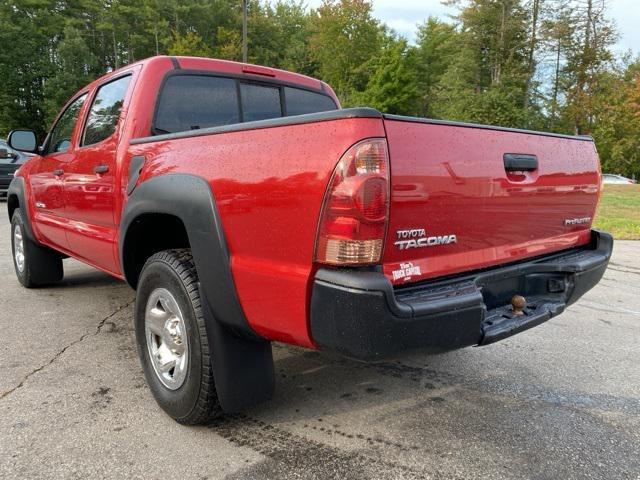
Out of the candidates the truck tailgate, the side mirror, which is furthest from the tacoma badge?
the side mirror

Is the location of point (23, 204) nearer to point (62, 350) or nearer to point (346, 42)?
point (62, 350)

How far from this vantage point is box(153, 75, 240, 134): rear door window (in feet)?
10.4

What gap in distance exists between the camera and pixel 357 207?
177 centimetres

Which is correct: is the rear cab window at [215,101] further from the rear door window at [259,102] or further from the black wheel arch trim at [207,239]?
the black wheel arch trim at [207,239]

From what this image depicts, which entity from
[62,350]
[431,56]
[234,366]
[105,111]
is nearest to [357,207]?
[234,366]

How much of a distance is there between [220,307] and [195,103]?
1658 millimetres

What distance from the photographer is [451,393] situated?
2.96m

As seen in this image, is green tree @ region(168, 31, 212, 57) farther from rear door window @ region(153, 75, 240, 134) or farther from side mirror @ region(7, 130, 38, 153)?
rear door window @ region(153, 75, 240, 134)

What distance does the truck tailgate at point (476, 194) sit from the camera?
6.27 feet

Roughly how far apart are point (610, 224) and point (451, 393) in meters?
10.3

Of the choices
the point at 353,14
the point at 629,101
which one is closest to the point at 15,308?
the point at 629,101

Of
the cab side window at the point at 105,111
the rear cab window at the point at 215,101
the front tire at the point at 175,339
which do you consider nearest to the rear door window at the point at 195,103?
the rear cab window at the point at 215,101

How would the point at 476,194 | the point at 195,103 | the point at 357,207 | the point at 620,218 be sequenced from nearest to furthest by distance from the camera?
the point at 357,207
the point at 476,194
the point at 195,103
the point at 620,218

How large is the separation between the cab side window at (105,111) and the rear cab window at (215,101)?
1.17ft
